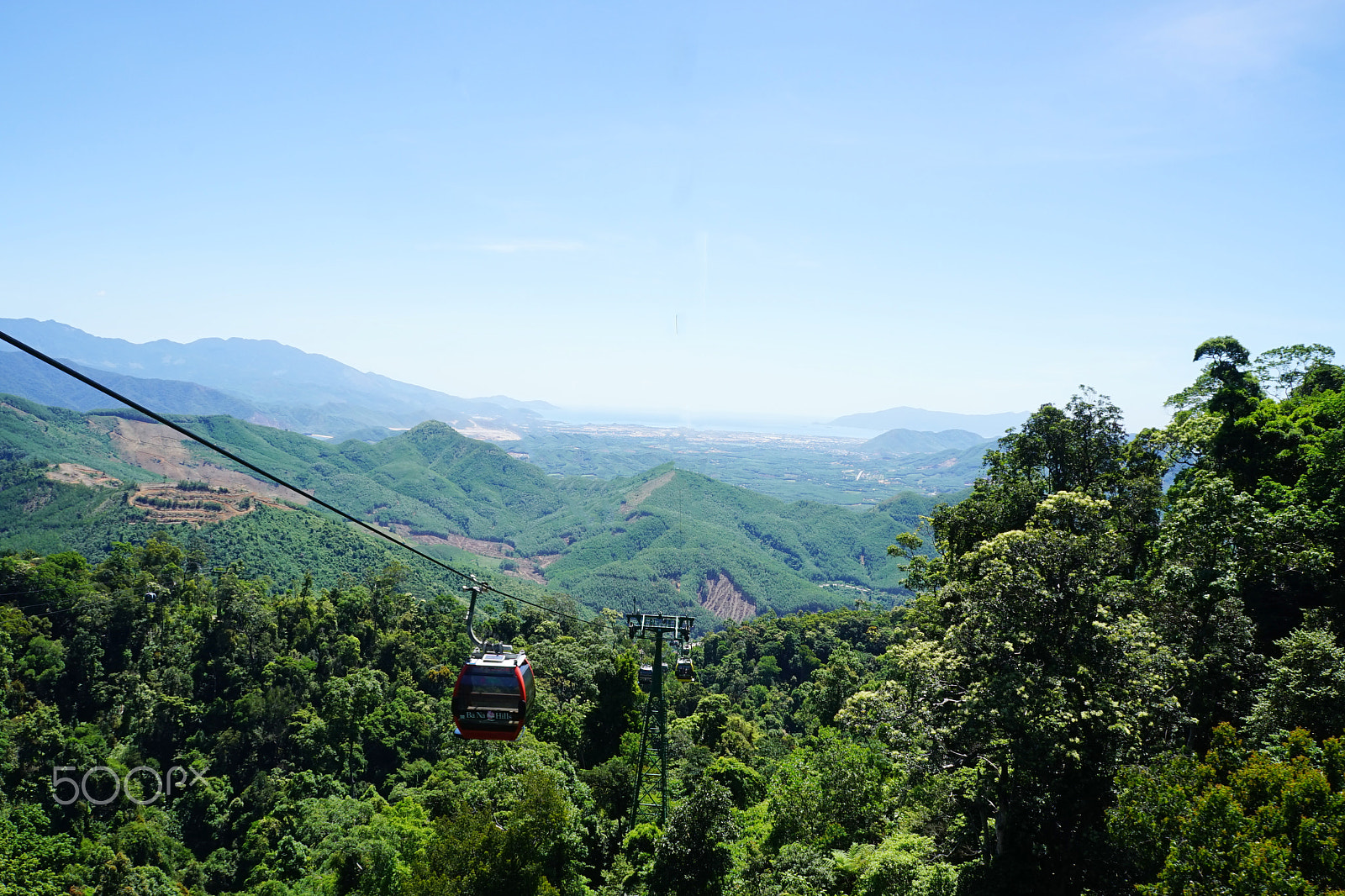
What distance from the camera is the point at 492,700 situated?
1552 centimetres

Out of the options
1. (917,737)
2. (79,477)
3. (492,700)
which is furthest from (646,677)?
(79,477)

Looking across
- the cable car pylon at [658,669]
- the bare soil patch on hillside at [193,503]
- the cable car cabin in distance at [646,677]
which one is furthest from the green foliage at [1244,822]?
the bare soil patch on hillside at [193,503]

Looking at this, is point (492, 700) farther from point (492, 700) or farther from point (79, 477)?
point (79, 477)

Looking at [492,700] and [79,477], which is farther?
[79,477]

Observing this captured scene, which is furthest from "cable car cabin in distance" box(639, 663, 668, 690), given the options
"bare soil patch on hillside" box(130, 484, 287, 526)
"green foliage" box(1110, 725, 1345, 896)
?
"bare soil patch on hillside" box(130, 484, 287, 526)

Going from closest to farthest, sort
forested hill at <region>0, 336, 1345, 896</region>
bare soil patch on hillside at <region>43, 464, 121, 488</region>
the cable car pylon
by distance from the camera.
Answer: forested hill at <region>0, 336, 1345, 896</region>, the cable car pylon, bare soil patch on hillside at <region>43, 464, 121, 488</region>

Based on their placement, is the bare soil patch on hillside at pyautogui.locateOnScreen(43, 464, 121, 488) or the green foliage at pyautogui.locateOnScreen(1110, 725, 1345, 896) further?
the bare soil patch on hillside at pyautogui.locateOnScreen(43, 464, 121, 488)

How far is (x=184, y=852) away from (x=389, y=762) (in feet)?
44.9

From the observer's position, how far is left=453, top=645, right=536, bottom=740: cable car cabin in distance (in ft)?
50.6

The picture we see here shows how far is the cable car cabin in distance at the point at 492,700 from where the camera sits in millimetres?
15438

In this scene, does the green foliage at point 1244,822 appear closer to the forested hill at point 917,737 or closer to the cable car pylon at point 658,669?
the forested hill at point 917,737

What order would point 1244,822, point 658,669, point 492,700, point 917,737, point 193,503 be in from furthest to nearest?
point 193,503 → point 658,669 → point 917,737 → point 492,700 → point 1244,822

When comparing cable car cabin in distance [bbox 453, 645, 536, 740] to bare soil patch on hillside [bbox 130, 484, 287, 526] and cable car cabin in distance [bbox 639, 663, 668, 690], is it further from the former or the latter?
bare soil patch on hillside [bbox 130, 484, 287, 526]

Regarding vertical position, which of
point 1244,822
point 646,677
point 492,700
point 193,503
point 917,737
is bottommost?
point 193,503
